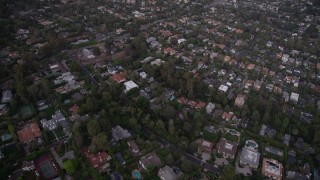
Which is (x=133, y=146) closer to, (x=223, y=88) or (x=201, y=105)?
(x=201, y=105)

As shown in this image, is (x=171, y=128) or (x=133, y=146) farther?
(x=171, y=128)

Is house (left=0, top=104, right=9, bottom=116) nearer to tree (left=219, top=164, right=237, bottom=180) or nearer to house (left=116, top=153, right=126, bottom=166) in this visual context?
house (left=116, top=153, right=126, bottom=166)

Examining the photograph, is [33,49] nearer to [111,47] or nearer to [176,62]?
[111,47]

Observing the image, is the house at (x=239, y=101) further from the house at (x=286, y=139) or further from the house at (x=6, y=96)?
the house at (x=6, y=96)

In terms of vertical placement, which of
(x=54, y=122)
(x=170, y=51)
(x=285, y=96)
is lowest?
(x=285, y=96)

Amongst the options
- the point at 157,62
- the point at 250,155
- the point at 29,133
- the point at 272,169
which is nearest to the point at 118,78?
the point at 157,62

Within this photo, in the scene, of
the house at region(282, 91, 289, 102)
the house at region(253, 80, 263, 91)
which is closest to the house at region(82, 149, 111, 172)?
the house at region(253, 80, 263, 91)

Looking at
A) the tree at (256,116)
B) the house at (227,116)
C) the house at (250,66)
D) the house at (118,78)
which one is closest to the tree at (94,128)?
the house at (118,78)
